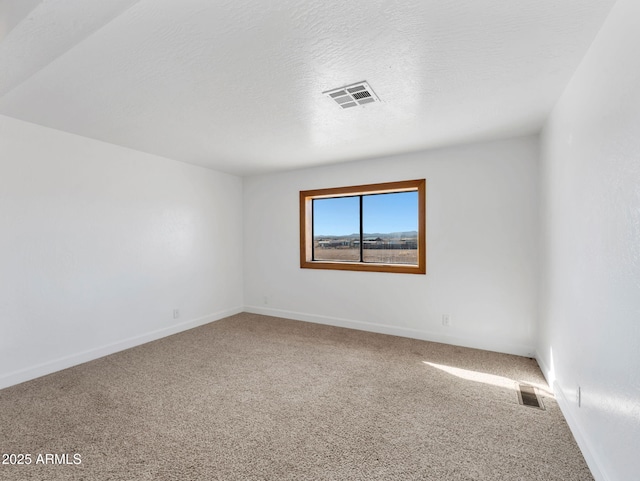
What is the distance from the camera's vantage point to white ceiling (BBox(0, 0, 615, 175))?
1478mm

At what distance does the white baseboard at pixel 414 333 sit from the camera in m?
3.47

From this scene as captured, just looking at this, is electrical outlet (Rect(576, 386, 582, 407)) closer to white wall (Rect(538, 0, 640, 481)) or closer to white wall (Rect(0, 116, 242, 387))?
white wall (Rect(538, 0, 640, 481))

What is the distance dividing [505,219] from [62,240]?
15.5 ft

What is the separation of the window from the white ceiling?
4.73 ft

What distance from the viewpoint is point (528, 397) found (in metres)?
2.50

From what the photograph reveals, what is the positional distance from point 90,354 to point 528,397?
4244mm

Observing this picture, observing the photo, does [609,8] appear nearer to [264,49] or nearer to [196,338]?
[264,49]

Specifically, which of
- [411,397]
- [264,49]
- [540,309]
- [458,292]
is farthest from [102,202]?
[540,309]

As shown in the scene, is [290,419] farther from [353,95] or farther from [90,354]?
[90,354]

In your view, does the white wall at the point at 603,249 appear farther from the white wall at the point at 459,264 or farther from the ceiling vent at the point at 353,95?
the ceiling vent at the point at 353,95

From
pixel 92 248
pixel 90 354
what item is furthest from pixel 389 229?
pixel 90 354

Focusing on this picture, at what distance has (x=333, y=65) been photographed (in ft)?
6.37

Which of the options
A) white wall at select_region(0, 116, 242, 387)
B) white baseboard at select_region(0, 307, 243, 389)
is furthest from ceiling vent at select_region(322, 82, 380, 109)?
white baseboard at select_region(0, 307, 243, 389)

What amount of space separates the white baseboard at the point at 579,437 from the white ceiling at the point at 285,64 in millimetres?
2268
